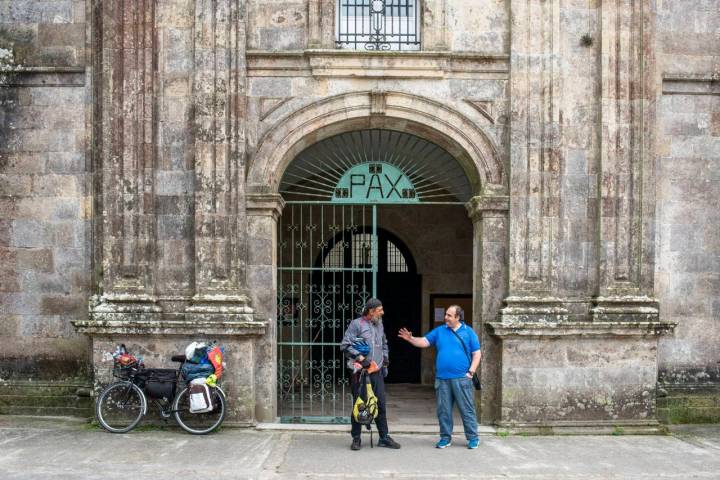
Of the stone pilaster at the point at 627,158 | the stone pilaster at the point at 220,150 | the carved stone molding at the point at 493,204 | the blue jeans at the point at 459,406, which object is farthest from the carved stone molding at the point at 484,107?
the blue jeans at the point at 459,406

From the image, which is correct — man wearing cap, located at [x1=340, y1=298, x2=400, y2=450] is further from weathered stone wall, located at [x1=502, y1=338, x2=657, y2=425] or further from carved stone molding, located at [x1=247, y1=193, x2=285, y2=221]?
carved stone molding, located at [x1=247, y1=193, x2=285, y2=221]

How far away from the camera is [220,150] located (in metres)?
9.45

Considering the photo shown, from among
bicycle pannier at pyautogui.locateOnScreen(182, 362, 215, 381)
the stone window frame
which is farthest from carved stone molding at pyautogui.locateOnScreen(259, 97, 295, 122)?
bicycle pannier at pyautogui.locateOnScreen(182, 362, 215, 381)

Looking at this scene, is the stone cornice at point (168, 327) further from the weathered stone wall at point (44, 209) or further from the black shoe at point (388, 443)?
the black shoe at point (388, 443)

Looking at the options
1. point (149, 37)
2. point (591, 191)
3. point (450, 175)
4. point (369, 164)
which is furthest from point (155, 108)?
point (591, 191)

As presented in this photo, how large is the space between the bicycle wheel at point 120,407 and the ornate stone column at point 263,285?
1.42 metres

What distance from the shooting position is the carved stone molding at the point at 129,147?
945cm

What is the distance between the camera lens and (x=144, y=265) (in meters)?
9.45

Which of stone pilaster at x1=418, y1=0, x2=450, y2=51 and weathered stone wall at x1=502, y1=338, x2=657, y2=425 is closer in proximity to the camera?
weathered stone wall at x1=502, y1=338, x2=657, y2=425

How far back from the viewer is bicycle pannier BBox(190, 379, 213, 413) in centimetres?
877

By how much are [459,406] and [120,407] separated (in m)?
4.05

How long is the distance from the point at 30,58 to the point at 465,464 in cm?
741

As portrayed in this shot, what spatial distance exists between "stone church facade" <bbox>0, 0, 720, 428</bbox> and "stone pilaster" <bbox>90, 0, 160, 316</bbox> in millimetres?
24

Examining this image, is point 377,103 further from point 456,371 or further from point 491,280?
point 456,371
